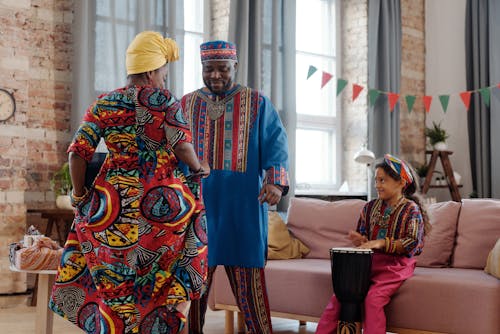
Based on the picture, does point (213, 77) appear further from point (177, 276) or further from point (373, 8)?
point (373, 8)

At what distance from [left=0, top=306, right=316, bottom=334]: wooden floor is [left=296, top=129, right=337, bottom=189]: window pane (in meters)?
2.76

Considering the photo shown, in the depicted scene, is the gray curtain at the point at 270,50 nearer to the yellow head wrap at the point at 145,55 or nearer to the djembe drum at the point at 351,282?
the djembe drum at the point at 351,282

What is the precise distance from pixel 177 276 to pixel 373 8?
574cm

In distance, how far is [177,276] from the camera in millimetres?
2697

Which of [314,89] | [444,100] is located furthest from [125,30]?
[444,100]

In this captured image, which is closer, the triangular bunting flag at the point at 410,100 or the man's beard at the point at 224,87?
the man's beard at the point at 224,87

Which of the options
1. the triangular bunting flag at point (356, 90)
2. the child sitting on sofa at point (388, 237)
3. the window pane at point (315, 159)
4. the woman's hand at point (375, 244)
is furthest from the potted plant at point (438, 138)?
the woman's hand at point (375, 244)

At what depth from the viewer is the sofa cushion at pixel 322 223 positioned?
4.53 metres

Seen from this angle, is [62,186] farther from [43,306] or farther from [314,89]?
[314,89]

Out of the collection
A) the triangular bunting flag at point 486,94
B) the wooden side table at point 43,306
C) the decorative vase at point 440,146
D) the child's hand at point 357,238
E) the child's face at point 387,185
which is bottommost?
the wooden side table at point 43,306

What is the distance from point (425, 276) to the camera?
3.59 m

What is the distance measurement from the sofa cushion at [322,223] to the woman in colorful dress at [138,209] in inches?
77.1

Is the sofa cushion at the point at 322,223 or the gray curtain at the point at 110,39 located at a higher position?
the gray curtain at the point at 110,39

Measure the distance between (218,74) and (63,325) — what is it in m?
2.19
